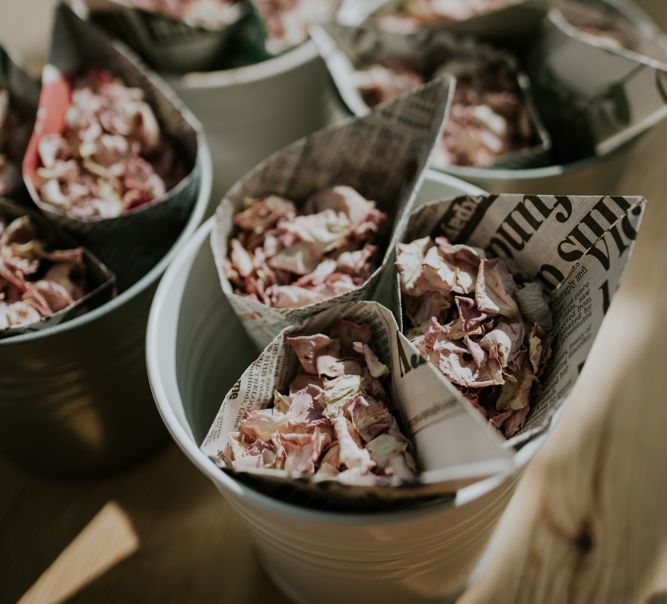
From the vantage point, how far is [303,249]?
442mm

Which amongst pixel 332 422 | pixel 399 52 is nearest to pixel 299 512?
pixel 332 422

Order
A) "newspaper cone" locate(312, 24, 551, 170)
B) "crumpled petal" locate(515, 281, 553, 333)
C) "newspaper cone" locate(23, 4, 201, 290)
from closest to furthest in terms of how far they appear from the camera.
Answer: "crumpled petal" locate(515, 281, 553, 333)
"newspaper cone" locate(23, 4, 201, 290)
"newspaper cone" locate(312, 24, 551, 170)

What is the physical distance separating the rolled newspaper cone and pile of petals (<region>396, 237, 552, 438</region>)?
0.34 metres

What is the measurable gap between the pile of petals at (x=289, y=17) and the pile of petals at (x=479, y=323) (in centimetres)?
38

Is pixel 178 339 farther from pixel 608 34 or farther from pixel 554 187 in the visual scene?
pixel 608 34

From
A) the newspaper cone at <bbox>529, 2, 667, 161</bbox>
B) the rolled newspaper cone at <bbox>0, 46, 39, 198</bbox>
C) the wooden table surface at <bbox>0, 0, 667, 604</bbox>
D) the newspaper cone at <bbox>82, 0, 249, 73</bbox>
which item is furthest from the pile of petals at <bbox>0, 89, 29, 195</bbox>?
the newspaper cone at <bbox>529, 2, 667, 161</bbox>

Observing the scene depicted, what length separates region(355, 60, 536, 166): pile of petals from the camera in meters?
0.57

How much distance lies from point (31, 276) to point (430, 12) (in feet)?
1.62

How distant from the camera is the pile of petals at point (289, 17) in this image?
689 millimetres

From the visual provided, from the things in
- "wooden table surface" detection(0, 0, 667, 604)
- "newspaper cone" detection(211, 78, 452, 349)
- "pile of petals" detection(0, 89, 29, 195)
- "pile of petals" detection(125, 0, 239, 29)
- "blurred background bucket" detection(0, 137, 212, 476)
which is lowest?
"wooden table surface" detection(0, 0, 667, 604)

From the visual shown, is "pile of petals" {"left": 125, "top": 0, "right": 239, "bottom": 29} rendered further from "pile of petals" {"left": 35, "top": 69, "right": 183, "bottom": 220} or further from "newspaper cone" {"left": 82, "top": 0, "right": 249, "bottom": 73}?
"pile of petals" {"left": 35, "top": 69, "right": 183, "bottom": 220}

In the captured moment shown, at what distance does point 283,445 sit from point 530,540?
264 millimetres

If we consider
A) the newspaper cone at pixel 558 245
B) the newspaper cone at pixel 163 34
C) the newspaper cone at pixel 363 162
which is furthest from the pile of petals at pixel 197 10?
the newspaper cone at pixel 558 245

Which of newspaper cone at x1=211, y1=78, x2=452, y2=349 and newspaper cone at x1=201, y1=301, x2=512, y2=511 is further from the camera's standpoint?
newspaper cone at x1=211, y1=78, x2=452, y2=349
